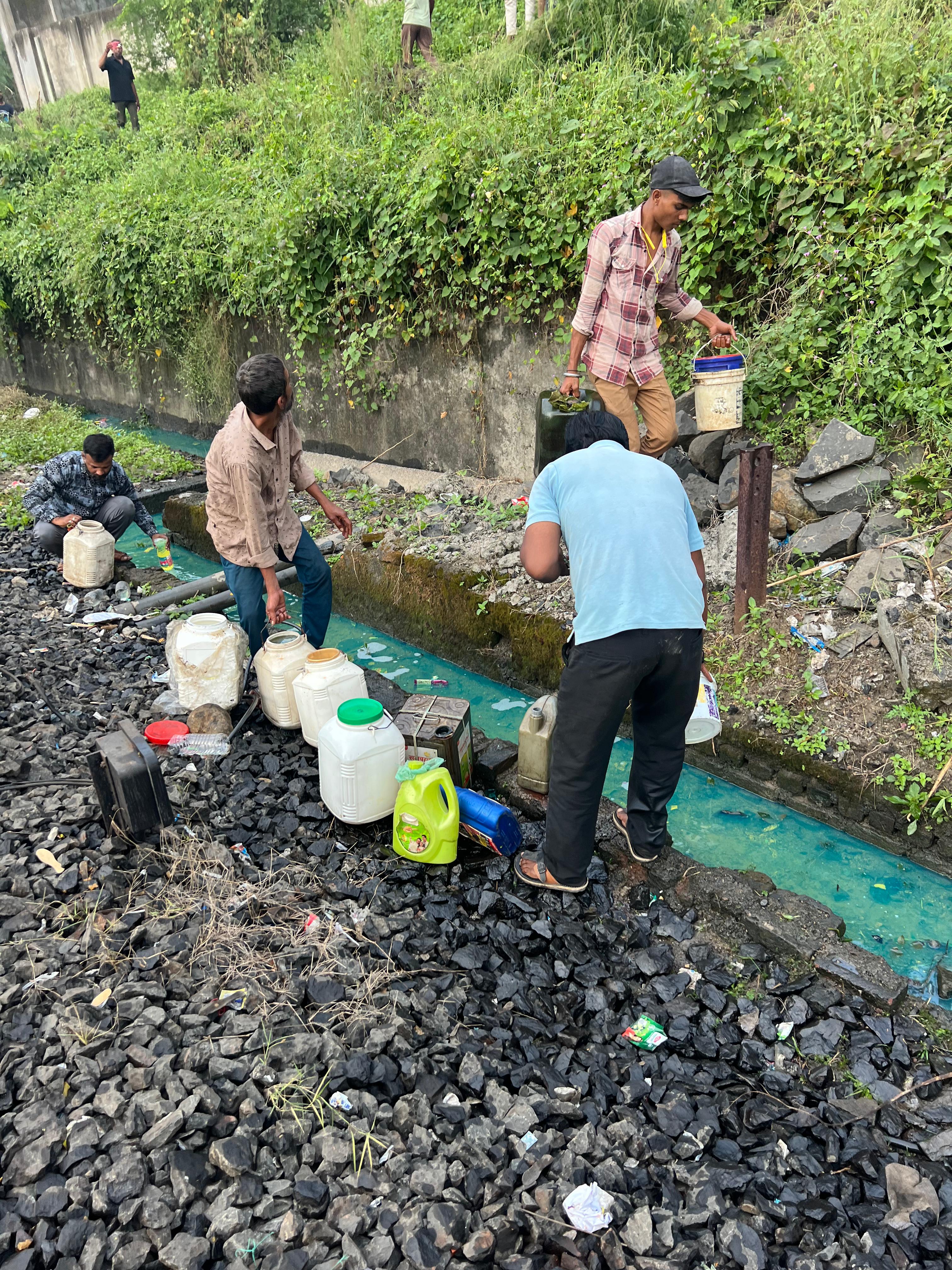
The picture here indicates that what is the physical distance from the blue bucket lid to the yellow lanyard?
0.58 m

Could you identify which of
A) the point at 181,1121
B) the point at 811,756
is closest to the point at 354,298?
the point at 811,756

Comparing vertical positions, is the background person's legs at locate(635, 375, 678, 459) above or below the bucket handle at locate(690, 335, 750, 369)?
below

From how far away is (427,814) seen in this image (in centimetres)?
325

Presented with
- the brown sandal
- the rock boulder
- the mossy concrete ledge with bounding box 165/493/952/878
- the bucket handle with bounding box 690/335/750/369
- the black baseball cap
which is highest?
the black baseball cap

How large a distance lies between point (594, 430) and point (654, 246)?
221 cm

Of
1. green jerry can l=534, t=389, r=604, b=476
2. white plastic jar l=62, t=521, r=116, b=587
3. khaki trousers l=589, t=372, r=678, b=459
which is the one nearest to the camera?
khaki trousers l=589, t=372, r=678, b=459

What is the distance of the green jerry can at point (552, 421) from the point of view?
18.4 feet

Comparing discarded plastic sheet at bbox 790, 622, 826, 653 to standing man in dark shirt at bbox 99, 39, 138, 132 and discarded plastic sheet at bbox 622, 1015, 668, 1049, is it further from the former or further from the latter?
standing man in dark shirt at bbox 99, 39, 138, 132

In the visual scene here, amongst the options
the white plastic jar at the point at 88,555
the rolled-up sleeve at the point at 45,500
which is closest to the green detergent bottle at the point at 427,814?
the white plastic jar at the point at 88,555

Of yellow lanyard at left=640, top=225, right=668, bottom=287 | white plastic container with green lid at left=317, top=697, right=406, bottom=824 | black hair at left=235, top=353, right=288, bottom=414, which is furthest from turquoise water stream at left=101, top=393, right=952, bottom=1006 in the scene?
yellow lanyard at left=640, top=225, right=668, bottom=287

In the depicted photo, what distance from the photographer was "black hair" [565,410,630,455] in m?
2.93

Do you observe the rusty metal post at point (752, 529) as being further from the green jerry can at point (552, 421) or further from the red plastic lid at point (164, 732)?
the red plastic lid at point (164, 732)

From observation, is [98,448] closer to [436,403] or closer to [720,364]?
[436,403]

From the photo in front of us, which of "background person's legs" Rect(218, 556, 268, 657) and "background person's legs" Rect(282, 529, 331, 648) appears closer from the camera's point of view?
"background person's legs" Rect(218, 556, 268, 657)
